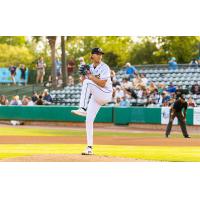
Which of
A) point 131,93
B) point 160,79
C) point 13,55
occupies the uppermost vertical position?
point 13,55

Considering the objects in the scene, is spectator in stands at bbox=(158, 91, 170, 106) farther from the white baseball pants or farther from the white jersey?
the white jersey

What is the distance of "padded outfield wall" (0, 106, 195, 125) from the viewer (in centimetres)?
2200

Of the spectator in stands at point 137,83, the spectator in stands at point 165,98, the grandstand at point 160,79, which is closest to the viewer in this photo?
the spectator in stands at point 165,98

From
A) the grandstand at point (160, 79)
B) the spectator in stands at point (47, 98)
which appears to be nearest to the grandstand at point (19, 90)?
the grandstand at point (160, 79)

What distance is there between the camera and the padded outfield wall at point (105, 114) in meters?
22.0

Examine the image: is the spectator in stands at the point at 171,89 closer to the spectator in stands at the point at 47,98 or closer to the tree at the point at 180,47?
the spectator in stands at the point at 47,98

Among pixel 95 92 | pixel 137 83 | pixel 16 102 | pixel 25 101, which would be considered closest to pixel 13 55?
pixel 25 101

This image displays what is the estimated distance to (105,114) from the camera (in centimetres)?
2320

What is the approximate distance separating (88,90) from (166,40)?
25894mm

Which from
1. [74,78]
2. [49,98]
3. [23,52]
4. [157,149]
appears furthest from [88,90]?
[23,52]

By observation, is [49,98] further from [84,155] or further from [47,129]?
[84,155]

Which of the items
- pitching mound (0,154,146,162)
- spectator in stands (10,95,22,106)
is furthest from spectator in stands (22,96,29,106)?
pitching mound (0,154,146,162)

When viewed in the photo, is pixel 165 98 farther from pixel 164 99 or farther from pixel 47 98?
pixel 47 98

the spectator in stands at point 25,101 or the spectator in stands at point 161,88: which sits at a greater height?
the spectator in stands at point 161,88
